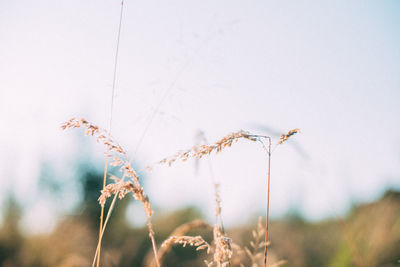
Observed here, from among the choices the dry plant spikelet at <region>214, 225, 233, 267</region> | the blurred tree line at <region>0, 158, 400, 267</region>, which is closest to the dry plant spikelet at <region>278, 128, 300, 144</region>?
the dry plant spikelet at <region>214, 225, 233, 267</region>

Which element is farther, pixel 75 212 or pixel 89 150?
pixel 89 150

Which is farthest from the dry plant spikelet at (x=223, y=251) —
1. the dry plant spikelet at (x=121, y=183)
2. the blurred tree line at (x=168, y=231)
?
the blurred tree line at (x=168, y=231)

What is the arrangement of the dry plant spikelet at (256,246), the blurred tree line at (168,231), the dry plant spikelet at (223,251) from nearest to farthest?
the dry plant spikelet at (223,251) → the dry plant spikelet at (256,246) → the blurred tree line at (168,231)

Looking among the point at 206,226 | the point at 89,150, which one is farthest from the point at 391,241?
the point at 89,150

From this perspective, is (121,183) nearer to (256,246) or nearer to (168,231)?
(256,246)

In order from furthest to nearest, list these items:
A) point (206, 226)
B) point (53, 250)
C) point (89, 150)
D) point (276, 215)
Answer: point (89, 150) → point (276, 215) → point (53, 250) → point (206, 226)

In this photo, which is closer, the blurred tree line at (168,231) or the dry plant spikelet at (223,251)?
the dry plant spikelet at (223,251)

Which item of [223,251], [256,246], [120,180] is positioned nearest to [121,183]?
[120,180]

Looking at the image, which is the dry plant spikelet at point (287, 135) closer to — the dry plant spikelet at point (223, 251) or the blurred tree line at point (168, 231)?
the dry plant spikelet at point (223, 251)

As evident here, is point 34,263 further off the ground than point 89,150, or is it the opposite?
point 89,150

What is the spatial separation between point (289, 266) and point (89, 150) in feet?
17.1

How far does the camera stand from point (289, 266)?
2.72m

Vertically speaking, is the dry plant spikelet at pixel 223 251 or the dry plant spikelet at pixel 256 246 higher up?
the dry plant spikelet at pixel 223 251

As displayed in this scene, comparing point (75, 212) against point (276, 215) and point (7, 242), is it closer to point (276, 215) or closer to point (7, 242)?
point (7, 242)
